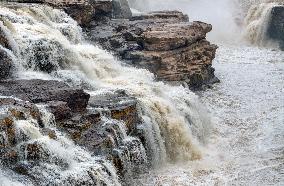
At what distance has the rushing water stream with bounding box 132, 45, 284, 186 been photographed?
49.5ft

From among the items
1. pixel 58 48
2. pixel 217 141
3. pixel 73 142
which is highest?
pixel 58 48

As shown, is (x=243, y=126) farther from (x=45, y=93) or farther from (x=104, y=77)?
(x=45, y=93)

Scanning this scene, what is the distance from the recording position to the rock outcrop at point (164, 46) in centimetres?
2208

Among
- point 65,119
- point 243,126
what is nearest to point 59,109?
point 65,119

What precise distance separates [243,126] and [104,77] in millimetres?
6103

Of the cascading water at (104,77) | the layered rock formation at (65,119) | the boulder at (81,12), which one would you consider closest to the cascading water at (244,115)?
the cascading water at (104,77)

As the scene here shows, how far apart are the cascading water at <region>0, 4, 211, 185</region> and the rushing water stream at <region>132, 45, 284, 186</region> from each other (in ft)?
2.67

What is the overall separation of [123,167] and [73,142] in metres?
1.70

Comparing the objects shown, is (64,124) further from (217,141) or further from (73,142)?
(217,141)

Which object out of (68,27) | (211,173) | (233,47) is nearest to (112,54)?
(68,27)

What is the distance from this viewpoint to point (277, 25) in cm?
3400

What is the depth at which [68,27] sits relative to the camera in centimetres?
2069

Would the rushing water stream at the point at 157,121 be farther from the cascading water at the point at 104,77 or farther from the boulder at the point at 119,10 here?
the boulder at the point at 119,10

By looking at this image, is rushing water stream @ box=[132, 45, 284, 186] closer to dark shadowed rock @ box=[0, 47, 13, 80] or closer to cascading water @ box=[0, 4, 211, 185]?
cascading water @ box=[0, 4, 211, 185]
